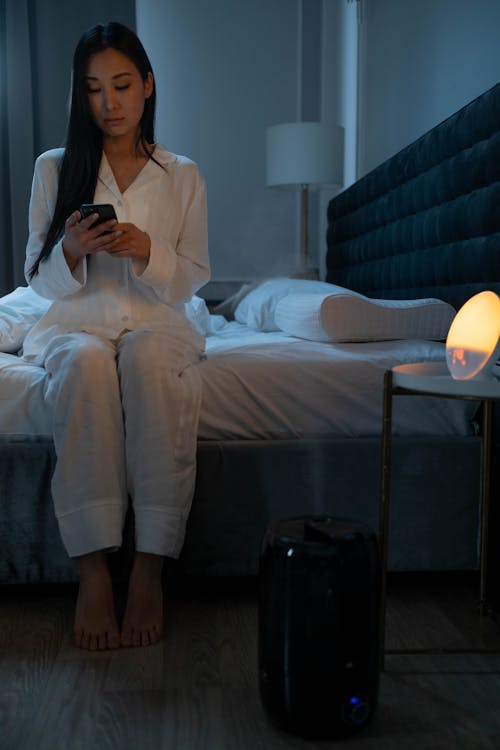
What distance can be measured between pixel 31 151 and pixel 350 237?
176cm

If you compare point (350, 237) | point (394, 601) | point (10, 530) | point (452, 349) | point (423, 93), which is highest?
point (423, 93)

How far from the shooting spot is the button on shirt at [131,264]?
164 cm

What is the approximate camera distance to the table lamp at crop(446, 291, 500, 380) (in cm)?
116

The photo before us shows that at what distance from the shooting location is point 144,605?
4.57ft

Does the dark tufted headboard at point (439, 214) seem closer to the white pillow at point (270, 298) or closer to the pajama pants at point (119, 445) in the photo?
the white pillow at point (270, 298)

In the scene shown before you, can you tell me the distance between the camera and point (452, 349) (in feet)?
3.92

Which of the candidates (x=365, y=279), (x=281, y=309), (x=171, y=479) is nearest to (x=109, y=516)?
(x=171, y=479)

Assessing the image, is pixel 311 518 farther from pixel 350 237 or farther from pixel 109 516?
pixel 350 237

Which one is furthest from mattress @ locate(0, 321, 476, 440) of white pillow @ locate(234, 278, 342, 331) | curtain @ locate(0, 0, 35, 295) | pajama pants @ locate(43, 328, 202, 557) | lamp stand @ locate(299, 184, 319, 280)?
curtain @ locate(0, 0, 35, 295)

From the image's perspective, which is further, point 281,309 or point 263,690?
point 281,309

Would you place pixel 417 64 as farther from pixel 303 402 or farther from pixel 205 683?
pixel 205 683

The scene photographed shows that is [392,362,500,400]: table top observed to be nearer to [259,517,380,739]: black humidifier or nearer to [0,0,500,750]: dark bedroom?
[0,0,500,750]: dark bedroom

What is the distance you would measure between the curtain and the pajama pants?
8.80ft

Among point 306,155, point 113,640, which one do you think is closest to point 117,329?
point 113,640
